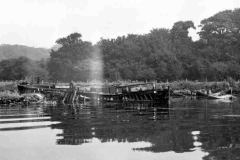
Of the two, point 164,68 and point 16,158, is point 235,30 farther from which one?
point 16,158

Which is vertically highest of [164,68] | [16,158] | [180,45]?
[180,45]

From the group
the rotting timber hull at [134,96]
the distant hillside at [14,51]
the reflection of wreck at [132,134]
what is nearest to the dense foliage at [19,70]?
the distant hillside at [14,51]

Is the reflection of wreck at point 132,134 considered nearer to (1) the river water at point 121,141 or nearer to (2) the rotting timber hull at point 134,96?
(1) the river water at point 121,141

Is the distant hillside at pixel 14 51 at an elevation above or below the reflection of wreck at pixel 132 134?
above

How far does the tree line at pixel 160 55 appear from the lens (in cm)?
8712

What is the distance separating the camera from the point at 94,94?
160 feet

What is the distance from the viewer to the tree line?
87125 mm

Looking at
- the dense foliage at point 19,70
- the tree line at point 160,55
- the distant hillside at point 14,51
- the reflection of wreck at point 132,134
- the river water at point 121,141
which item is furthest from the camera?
the distant hillside at point 14,51

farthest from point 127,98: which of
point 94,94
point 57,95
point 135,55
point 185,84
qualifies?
point 135,55

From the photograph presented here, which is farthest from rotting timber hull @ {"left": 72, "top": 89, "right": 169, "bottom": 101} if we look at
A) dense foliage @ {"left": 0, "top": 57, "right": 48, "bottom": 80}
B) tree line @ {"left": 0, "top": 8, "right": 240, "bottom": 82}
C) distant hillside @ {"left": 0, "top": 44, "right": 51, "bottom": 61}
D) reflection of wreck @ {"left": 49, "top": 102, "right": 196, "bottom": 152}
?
distant hillside @ {"left": 0, "top": 44, "right": 51, "bottom": 61}

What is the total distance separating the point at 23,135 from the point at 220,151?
832cm

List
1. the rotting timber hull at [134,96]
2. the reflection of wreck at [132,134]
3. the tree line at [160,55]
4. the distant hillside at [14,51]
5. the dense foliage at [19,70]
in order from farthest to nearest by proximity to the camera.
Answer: the distant hillside at [14,51]
the dense foliage at [19,70]
the tree line at [160,55]
the rotting timber hull at [134,96]
the reflection of wreck at [132,134]

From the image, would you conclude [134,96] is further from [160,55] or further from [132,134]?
[160,55]

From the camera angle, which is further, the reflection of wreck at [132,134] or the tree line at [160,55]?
the tree line at [160,55]
